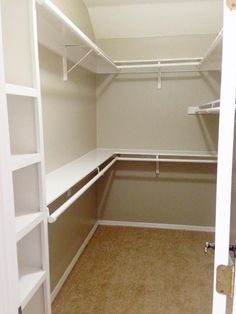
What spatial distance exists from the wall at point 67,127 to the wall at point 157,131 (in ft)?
0.97

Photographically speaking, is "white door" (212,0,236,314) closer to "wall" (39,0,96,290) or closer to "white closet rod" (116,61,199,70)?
"wall" (39,0,96,290)

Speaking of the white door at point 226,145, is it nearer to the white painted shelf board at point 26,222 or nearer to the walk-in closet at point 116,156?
the walk-in closet at point 116,156

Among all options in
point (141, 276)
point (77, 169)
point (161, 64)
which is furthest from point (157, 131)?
point (141, 276)

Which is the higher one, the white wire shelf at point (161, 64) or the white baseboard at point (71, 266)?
the white wire shelf at point (161, 64)

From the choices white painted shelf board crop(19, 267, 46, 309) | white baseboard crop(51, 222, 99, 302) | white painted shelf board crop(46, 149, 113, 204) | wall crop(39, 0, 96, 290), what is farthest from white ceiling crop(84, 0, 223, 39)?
white painted shelf board crop(19, 267, 46, 309)

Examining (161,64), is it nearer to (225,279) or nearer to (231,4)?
(231,4)

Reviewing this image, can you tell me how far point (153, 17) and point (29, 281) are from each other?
8.53 feet

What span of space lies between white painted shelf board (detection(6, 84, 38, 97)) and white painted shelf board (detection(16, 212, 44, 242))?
48 cm

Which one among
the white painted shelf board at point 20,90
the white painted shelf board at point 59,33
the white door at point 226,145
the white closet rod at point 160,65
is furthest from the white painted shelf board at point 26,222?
the white closet rod at point 160,65

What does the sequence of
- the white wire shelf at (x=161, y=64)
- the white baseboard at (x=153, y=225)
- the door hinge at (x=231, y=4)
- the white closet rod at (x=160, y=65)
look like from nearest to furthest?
the door hinge at (x=231, y=4) → the white closet rod at (x=160, y=65) → the white wire shelf at (x=161, y=64) → the white baseboard at (x=153, y=225)

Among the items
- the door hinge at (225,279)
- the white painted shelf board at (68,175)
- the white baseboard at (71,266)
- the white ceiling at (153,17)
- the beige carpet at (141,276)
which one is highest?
the white ceiling at (153,17)

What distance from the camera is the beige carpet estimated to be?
2.05 metres

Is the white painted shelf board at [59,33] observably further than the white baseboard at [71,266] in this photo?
No

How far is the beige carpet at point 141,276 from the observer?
2055 millimetres
